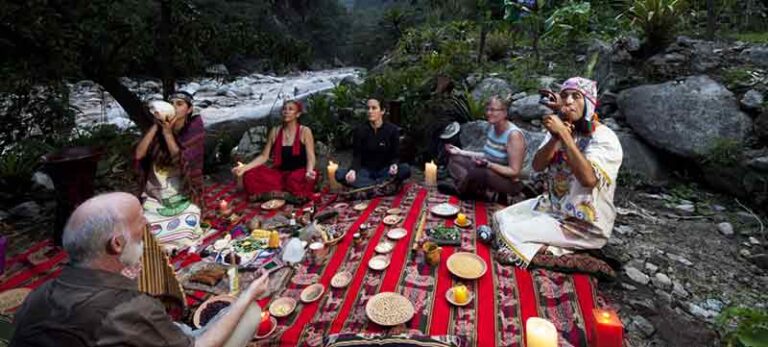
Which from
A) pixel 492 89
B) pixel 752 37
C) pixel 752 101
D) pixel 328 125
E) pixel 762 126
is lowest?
pixel 328 125

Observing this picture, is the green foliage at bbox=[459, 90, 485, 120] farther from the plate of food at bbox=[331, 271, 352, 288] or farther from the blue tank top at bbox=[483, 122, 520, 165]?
the plate of food at bbox=[331, 271, 352, 288]

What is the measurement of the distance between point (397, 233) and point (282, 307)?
1.33 metres

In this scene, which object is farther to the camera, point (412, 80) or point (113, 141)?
point (412, 80)

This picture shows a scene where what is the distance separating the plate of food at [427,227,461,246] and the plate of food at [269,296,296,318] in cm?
138

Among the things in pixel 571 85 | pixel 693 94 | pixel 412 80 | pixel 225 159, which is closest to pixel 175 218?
pixel 225 159

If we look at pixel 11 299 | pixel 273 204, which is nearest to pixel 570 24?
pixel 273 204

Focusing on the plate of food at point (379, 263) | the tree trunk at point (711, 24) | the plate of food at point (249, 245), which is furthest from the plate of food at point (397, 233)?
the tree trunk at point (711, 24)

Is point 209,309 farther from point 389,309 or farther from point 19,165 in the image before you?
point 19,165

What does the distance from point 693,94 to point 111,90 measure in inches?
333

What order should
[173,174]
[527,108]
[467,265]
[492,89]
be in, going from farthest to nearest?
1. [492,89]
2. [527,108]
3. [173,174]
4. [467,265]

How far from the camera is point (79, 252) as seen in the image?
1.48m

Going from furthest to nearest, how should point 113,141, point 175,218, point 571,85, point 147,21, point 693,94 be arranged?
point 113,141 → point 147,21 → point 693,94 → point 175,218 → point 571,85

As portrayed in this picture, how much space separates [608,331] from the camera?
1.97m

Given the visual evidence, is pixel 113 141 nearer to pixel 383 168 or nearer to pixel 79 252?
pixel 383 168
